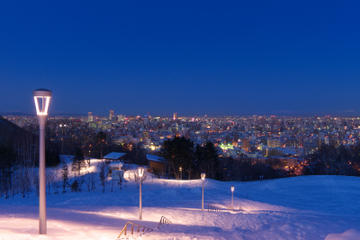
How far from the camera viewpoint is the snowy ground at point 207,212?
6.50 metres

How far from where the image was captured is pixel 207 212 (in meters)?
12.1

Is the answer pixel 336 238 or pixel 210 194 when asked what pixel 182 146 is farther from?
pixel 336 238

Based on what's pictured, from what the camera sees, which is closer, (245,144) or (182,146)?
(182,146)

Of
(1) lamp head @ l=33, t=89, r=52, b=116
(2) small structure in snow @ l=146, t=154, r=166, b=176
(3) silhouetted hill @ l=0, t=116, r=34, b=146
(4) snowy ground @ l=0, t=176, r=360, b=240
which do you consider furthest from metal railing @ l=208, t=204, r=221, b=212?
(3) silhouetted hill @ l=0, t=116, r=34, b=146

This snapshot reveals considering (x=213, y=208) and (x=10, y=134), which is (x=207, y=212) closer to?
(x=213, y=208)

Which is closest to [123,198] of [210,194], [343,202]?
[210,194]

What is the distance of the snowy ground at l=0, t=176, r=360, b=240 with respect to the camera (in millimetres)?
6504

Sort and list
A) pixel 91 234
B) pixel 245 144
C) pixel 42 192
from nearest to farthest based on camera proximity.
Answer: pixel 42 192
pixel 91 234
pixel 245 144

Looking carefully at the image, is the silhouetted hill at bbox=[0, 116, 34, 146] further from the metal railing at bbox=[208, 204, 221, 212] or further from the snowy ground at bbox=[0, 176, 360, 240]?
the metal railing at bbox=[208, 204, 221, 212]

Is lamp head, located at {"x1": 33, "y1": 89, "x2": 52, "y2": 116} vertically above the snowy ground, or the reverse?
lamp head, located at {"x1": 33, "y1": 89, "x2": 52, "y2": 116}

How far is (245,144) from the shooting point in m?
75.7

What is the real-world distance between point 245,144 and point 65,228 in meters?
73.3

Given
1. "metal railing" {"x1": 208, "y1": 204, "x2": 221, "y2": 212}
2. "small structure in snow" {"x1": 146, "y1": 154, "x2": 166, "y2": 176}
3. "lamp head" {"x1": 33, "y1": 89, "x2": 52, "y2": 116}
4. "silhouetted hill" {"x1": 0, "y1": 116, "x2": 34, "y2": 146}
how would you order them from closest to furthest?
"lamp head" {"x1": 33, "y1": 89, "x2": 52, "y2": 116}
"metal railing" {"x1": 208, "y1": 204, "x2": 221, "y2": 212}
"small structure in snow" {"x1": 146, "y1": 154, "x2": 166, "y2": 176}
"silhouetted hill" {"x1": 0, "y1": 116, "x2": 34, "y2": 146}

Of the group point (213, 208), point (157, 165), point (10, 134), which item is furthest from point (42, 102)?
point (10, 134)
